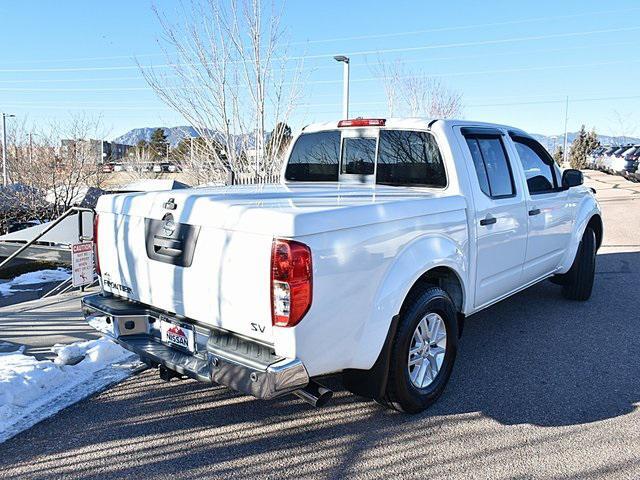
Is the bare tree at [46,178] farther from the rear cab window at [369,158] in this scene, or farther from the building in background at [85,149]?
the rear cab window at [369,158]

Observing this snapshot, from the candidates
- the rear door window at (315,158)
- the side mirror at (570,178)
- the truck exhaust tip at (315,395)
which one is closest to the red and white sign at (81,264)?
the rear door window at (315,158)

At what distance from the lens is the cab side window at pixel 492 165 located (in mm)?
4293

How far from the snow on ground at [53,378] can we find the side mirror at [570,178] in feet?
14.7

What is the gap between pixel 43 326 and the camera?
17.7 ft

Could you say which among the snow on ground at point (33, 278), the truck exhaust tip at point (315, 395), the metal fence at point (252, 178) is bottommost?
the snow on ground at point (33, 278)

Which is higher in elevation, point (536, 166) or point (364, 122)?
point (364, 122)

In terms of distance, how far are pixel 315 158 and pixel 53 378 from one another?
2.87 meters

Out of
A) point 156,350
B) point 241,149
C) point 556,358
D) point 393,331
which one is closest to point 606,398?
point 556,358

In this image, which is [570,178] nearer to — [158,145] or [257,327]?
[257,327]

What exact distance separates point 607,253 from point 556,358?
598 cm

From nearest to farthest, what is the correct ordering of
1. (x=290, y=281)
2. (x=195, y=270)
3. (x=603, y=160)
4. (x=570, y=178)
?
(x=290, y=281) < (x=195, y=270) < (x=570, y=178) < (x=603, y=160)

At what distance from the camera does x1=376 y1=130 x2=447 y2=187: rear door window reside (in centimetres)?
416

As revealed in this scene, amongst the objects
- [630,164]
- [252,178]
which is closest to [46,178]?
[252,178]

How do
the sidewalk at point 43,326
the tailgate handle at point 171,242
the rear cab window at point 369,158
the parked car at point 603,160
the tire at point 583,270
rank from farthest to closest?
the parked car at point 603,160, the tire at point 583,270, the sidewalk at point 43,326, the rear cab window at point 369,158, the tailgate handle at point 171,242
